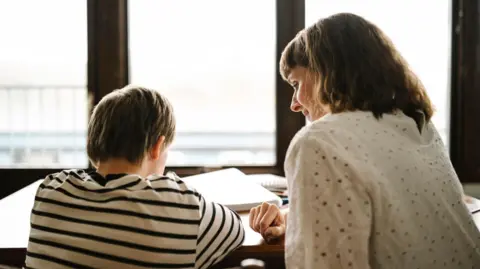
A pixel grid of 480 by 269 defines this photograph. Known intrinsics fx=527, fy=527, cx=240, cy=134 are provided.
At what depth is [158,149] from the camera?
118 centimetres

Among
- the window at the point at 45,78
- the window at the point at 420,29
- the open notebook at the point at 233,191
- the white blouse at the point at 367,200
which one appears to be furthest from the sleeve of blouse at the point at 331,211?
the window at the point at 45,78

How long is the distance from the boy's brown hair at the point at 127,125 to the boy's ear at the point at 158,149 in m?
0.01

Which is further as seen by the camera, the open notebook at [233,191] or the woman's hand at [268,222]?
the open notebook at [233,191]

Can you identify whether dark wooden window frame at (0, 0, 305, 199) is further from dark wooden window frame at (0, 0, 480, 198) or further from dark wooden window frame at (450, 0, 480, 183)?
dark wooden window frame at (450, 0, 480, 183)

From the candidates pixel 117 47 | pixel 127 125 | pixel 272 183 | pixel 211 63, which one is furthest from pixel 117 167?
pixel 211 63

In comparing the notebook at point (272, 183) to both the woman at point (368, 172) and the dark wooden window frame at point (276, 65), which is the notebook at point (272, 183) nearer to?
the dark wooden window frame at point (276, 65)

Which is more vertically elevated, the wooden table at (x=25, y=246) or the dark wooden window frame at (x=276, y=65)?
the dark wooden window frame at (x=276, y=65)

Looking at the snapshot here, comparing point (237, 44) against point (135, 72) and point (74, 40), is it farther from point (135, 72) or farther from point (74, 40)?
point (74, 40)

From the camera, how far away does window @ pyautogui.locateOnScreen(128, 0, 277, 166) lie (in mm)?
2480

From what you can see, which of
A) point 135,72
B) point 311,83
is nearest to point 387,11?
point 135,72

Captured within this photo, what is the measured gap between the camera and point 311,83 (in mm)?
1243

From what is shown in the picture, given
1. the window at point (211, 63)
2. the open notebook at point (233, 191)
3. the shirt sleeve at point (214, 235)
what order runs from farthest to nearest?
the window at point (211, 63) → the open notebook at point (233, 191) → the shirt sleeve at point (214, 235)

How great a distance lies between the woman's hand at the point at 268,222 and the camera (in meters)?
1.20

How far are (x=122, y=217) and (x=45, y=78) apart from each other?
1.79 metres
